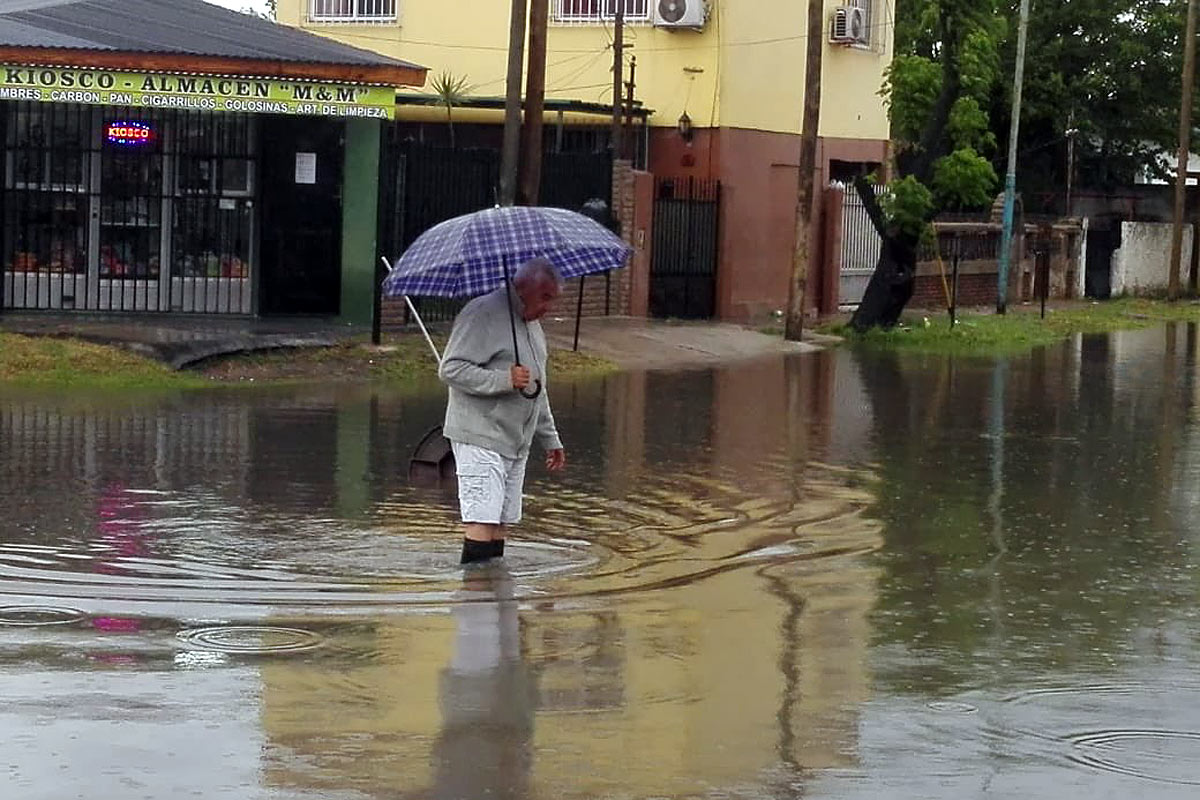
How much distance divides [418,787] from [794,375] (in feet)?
54.7

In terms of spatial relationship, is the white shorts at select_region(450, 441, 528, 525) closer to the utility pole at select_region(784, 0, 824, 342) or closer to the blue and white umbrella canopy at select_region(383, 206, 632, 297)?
the blue and white umbrella canopy at select_region(383, 206, 632, 297)

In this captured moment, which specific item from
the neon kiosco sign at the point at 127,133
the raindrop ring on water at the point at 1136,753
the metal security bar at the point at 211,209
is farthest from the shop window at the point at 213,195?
the raindrop ring on water at the point at 1136,753

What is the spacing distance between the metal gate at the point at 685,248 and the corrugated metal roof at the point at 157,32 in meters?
7.30

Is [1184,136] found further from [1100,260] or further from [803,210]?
[803,210]

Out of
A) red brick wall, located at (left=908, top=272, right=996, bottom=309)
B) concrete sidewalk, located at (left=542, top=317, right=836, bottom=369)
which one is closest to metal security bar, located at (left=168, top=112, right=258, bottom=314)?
concrete sidewalk, located at (left=542, top=317, right=836, bottom=369)

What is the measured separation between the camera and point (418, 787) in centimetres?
611

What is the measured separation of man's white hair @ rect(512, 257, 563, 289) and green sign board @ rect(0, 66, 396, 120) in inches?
454

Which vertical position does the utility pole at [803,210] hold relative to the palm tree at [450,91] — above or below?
below

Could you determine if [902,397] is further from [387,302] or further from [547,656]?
[547,656]

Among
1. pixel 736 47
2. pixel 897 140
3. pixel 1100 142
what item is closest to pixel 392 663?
pixel 736 47

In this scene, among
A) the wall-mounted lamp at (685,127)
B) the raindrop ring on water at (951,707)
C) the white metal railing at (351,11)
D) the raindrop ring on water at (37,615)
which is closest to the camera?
the raindrop ring on water at (951,707)

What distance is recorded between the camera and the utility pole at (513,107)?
21.7 meters

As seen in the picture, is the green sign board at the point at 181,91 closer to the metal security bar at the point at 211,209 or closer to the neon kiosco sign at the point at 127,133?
the neon kiosco sign at the point at 127,133

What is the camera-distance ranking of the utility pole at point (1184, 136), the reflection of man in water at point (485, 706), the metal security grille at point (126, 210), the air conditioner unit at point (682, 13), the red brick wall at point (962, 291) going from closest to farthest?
the reflection of man in water at point (485, 706) → the metal security grille at point (126, 210) → the air conditioner unit at point (682, 13) → the red brick wall at point (962, 291) → the utility pole at point (1184, 136)
